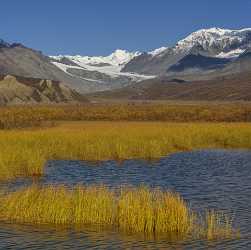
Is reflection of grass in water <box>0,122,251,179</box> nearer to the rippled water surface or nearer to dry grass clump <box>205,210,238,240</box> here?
the rippled water surface

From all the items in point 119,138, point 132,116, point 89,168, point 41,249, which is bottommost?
point 41,249

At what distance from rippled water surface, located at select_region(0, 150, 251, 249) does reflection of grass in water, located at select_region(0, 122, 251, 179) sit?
4.26ft

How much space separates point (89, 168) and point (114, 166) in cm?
170

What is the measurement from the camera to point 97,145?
133ft

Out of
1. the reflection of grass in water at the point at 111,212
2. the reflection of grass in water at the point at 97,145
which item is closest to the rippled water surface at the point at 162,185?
the reflection of grass in water at the point at 111,212

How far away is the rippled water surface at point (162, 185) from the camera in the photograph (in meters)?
18.2

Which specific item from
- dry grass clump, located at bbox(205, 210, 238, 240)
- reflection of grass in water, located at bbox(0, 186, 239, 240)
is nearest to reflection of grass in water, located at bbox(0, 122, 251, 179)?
reflection of grass in water, located at bbox(0, 186, 239, 240)

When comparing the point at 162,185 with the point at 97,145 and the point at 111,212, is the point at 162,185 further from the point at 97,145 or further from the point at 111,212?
the point at 97,145

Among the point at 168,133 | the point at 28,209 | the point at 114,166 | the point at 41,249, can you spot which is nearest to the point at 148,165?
the point at 114,166

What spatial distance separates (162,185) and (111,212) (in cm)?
904

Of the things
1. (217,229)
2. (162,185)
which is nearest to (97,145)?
(162,185)

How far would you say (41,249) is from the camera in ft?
57.4

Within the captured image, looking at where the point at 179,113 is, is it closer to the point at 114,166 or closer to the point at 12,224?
the point at 114,166

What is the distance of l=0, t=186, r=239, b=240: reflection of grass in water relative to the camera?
19125 millimetres
